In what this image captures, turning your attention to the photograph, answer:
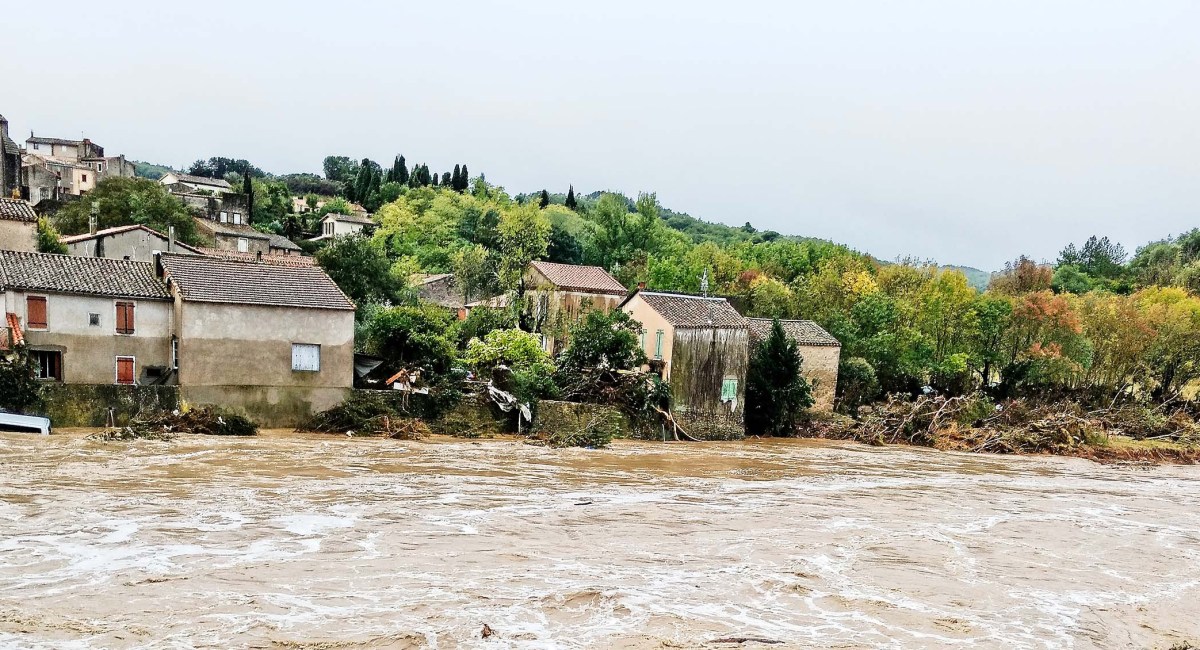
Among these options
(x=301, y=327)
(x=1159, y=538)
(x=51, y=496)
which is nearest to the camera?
(x=51, y=496)

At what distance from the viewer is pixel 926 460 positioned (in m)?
29.3

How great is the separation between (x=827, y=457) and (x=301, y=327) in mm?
17410

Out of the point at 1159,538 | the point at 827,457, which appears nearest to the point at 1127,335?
the point at 827,457

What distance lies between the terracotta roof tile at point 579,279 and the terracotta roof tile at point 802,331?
9.36 metres

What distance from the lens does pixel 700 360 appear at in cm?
3105

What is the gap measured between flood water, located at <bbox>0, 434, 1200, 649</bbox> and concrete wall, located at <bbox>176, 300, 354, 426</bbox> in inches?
137

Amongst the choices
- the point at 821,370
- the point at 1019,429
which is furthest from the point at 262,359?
the point at 1019,429

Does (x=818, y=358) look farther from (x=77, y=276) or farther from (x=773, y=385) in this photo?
(x=77, y=276)

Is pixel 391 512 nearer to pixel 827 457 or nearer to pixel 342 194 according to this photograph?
pixel 827 457

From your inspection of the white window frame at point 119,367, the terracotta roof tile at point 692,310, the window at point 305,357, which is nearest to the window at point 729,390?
the terracotta roof tile at point 692,310

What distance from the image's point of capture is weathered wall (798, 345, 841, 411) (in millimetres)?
37719

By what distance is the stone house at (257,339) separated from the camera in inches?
1057

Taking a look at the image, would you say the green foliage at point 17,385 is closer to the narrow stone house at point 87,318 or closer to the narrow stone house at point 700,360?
the narrow stone house at point 87,318

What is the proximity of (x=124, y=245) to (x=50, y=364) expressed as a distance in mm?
14832
